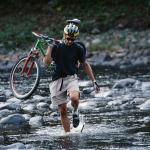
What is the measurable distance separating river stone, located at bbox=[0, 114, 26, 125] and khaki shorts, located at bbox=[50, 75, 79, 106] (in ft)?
4.24

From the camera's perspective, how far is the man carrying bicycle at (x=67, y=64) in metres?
12.1

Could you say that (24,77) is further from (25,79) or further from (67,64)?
(67,64)

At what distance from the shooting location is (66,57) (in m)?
12.2

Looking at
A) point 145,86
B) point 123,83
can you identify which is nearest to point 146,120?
point 145,86

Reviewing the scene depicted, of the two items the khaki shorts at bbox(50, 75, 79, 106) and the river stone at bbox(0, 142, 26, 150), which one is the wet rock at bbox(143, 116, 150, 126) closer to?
the khaki shorts at bbox(50, 75, 79, 106)

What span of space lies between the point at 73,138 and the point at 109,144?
3.50 feet

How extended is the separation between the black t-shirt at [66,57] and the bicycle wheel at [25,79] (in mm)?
1589

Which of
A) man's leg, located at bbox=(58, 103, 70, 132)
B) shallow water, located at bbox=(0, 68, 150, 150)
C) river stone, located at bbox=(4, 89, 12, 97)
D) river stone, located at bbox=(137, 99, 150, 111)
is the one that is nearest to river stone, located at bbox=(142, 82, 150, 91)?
shallow water, located at bbox=(0, 68, 150, 150)

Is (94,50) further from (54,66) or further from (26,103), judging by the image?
(54,66)

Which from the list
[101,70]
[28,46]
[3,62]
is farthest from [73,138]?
[28,46]

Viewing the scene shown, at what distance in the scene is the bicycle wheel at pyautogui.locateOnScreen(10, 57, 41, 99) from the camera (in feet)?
45.9

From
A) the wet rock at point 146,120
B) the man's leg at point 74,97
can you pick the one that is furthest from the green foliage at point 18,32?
the man's leg at point 74,97

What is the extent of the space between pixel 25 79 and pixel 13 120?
1210mm

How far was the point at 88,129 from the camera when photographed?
41.9 feet
